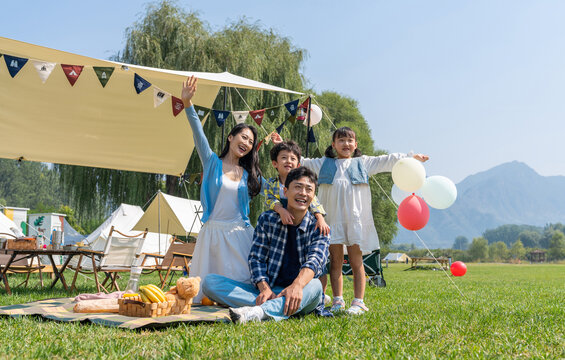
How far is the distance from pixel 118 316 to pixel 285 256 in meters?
1.15

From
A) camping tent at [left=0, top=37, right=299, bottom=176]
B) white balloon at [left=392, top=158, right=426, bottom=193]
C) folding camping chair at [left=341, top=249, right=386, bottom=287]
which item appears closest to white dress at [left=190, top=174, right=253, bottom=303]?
white balloon at [left=392, top=158, right=426, bottom=193]

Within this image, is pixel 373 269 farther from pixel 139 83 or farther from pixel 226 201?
pixel 226 201

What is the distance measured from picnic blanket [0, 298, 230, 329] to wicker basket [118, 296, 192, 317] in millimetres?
61

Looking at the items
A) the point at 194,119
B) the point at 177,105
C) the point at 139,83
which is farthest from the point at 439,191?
the point at 139,83

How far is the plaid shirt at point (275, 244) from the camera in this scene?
10.4 ft

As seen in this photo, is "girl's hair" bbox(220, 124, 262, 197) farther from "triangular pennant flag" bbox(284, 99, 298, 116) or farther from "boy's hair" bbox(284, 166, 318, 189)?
"triangular pennant flag" bbox(284, 99, 298, 116)

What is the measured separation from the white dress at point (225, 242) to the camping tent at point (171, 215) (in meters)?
8.44

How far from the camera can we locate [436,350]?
2.21 metres

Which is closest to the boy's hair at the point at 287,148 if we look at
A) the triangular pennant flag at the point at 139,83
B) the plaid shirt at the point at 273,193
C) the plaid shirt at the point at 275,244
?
the plaid shirt at the point at 273,193

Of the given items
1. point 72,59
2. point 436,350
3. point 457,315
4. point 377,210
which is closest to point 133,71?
point 72,59

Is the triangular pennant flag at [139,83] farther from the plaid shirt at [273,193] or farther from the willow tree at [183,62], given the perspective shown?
the willow tree at [183,62]

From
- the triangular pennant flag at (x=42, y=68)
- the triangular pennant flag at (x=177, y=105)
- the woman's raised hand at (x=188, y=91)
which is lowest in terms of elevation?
the woman's raised hand at (x=188, y=91)

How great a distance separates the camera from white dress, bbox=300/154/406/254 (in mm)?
3809

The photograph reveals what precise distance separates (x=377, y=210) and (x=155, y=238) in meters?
11.0
